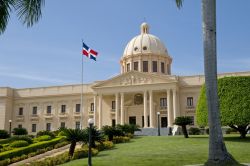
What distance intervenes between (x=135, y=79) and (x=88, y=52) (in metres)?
13.4

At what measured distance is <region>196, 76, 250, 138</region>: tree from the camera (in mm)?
29844

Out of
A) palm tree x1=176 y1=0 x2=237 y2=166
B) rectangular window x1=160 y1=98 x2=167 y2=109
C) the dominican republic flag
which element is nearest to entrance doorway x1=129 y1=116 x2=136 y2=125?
rectangular window x1=160 y1=98 x2=167 y2=109

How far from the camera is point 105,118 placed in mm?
60594

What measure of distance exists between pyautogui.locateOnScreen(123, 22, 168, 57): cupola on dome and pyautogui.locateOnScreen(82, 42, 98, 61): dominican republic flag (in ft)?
68.6

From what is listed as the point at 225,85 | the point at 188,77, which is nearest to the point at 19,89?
the point at 188,77

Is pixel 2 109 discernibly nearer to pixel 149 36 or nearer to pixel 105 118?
pixel 105 118

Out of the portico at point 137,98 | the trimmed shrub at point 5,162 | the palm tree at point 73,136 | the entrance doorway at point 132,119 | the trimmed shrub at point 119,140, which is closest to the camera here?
the palm tree at point 73,136

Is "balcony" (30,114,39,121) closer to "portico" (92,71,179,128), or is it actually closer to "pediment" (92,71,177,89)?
"portico" (92,71,179,128)

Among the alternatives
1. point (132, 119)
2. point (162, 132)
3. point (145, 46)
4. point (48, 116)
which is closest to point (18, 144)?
point (162, 132)

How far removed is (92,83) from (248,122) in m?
35.9

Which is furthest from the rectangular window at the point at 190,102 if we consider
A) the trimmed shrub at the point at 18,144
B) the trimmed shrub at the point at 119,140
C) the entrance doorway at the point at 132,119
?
the trimmed shrub at the point at 18,144

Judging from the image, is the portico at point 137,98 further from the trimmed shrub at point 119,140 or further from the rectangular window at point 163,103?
the trimmed shrub at point 119,140

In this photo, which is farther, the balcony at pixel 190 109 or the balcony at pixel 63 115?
the balcony at pixel 63 115

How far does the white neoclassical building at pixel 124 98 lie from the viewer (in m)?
55.9
